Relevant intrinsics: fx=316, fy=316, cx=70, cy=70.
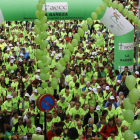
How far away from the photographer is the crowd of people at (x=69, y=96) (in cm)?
728

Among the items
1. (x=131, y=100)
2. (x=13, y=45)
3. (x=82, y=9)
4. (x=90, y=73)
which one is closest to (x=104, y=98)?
(x=90, y=73)

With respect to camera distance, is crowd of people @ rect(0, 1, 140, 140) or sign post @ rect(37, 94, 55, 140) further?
crowd of people @ rect(0, 1, 140, 140)

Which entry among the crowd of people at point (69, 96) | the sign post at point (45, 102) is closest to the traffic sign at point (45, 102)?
the sign post at point (45, 102)

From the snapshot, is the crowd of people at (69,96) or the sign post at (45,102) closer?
the sign post at (45,102)

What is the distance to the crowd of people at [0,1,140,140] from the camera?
23.9 feet

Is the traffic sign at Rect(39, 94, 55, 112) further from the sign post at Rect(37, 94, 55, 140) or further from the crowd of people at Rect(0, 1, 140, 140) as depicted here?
the crowd of people at Rect(0, 1, 140, 140)

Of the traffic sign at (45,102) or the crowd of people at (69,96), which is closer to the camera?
the traffic sign at (45,102)

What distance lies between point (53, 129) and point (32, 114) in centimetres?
121

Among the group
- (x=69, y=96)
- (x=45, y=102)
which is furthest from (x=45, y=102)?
(x=69, y=96)

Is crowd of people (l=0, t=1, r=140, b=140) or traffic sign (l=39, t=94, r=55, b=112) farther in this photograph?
crowd of people (l=0, t=1, r=140, b=140)

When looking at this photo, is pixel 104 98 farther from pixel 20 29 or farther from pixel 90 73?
pixel 20 29

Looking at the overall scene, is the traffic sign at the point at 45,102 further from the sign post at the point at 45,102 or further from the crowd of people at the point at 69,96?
the crowd of people at the point at 69,96

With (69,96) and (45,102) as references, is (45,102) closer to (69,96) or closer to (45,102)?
(45,102)

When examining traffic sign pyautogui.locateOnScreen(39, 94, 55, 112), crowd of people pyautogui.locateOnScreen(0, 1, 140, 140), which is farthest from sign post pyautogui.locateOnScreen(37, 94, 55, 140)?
crowd of people pyautogui.locateOnScreen(0, 1, 140, 140)
